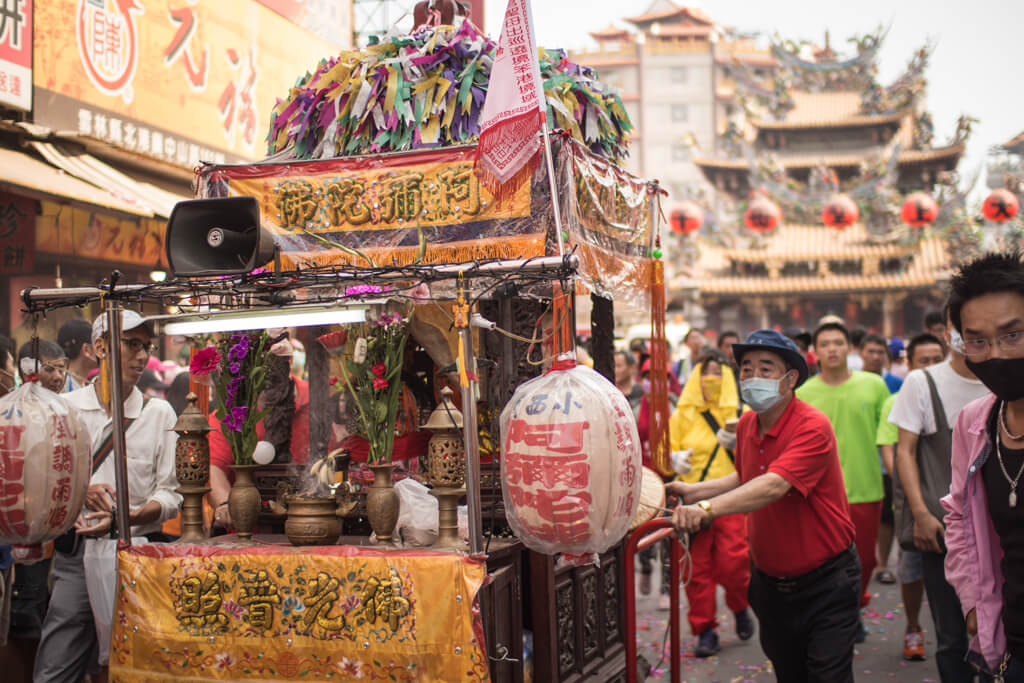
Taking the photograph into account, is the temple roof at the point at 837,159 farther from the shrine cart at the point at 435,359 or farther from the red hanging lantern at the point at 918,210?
the shrine cart at the point at 435,359

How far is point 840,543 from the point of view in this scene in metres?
4.22

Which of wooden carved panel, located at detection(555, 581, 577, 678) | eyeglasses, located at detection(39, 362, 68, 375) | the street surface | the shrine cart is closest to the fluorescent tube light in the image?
the shrine cart

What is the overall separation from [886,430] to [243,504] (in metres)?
4.39

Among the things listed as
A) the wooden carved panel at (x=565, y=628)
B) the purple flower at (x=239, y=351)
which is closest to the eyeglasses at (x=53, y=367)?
the purple flower at (x=239, y=351)

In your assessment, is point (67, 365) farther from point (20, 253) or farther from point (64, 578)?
point (20, 253)

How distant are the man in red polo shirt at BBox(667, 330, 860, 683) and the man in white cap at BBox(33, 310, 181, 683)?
241cm

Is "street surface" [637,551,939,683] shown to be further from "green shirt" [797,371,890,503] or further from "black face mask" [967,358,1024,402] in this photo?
"black face mask" [967,358,1024,402]

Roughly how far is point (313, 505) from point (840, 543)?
234cm

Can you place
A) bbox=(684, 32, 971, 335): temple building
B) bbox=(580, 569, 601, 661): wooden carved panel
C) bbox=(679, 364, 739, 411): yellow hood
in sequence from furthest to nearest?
bbox=(684, 32, 971, 335): temple building, bbox=(679, 364, 739, 411): yellow hood, bbox=(580, 569, 601, 661): wooden carved panel

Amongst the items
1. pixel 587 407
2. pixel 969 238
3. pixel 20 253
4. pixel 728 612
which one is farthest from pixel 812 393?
pixel 969 238

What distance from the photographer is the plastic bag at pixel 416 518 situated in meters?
4.00

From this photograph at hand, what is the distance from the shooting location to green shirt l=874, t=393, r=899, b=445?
638 cm

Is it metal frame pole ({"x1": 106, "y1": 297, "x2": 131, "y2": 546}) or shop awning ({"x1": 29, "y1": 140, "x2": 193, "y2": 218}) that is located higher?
shop awning ({"x1": 29, "y1": 140, "x2": 193, "y2": 218})

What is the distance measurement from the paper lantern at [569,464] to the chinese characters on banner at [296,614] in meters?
0.36
